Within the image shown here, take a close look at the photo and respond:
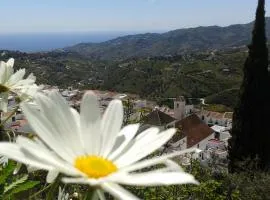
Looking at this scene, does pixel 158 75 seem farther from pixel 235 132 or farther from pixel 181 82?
pixel 235 132

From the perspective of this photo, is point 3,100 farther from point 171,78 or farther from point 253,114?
point 171,78

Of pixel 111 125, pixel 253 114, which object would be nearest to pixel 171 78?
pixel 253 114

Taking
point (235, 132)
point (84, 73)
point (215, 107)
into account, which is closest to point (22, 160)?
point (235, 132)

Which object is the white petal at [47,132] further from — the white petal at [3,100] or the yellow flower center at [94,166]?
the white petal at [3,100]

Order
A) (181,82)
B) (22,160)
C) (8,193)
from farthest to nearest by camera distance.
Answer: (181,82) < (8,193) < (22,160)

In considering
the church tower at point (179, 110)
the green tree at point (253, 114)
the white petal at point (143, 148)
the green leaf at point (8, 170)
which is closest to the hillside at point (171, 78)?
the church tower at point (179, 110)

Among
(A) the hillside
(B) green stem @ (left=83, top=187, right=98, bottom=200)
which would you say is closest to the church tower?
(A) the hillside

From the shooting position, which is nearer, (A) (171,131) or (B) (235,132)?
(A) (171,131)
